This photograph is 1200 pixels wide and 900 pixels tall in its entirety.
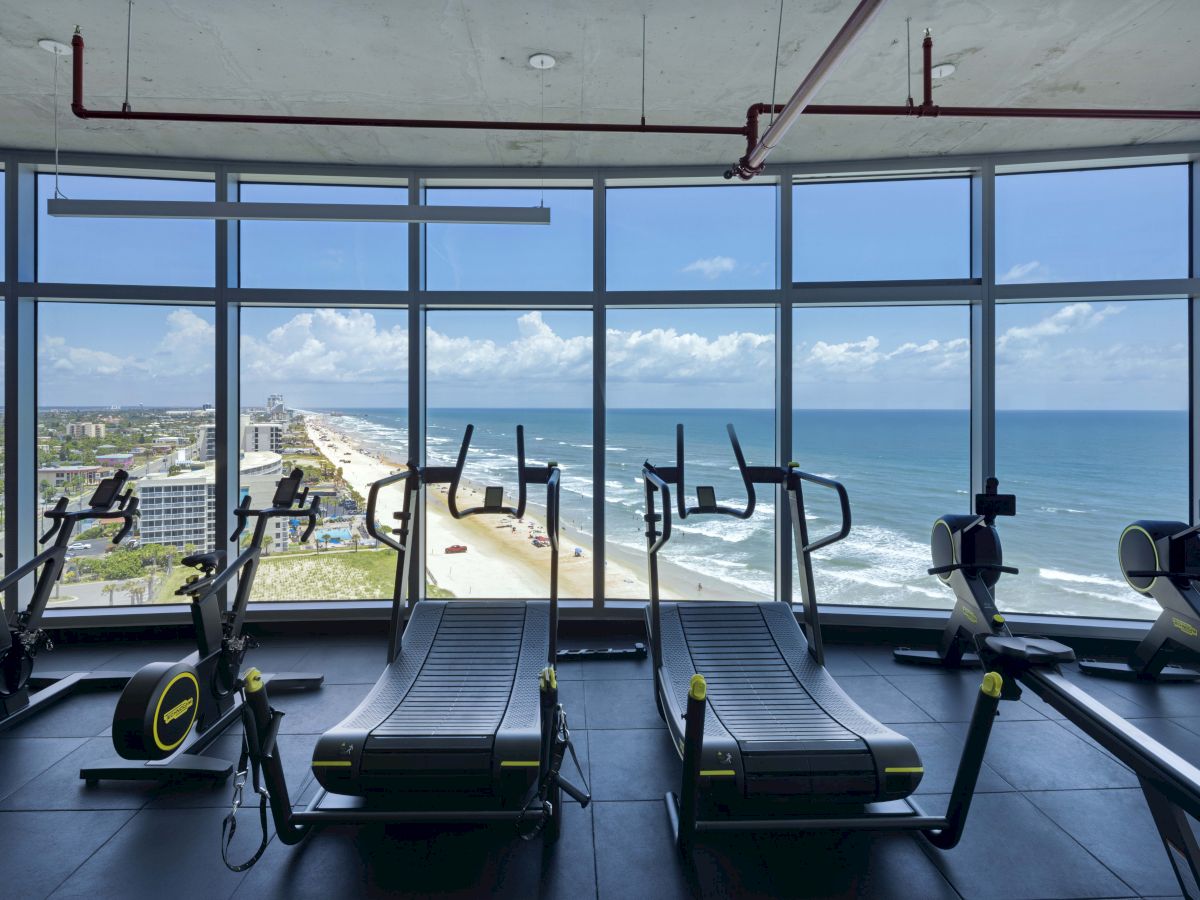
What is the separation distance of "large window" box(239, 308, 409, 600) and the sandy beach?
0.06ft

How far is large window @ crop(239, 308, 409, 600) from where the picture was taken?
4.84m

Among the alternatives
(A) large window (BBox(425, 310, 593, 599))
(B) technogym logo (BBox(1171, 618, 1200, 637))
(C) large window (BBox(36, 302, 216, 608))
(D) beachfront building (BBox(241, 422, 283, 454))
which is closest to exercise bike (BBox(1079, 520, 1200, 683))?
(B) technogym logo (BBox(1171, 618, 1200, 637))

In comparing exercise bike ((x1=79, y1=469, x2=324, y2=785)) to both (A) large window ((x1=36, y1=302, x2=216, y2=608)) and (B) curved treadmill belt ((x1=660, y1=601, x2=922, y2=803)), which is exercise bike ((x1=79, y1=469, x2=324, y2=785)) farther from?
(B) curved treadmill belt ((x1=660, y1=601, x2=922, y2=803))

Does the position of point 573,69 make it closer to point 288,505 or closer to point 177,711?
point 288,505

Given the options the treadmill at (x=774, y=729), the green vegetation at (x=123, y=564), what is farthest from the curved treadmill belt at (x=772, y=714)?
the green vegetation at (x=123, y=564)

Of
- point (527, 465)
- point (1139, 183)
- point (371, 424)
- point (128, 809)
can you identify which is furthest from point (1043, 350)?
point (128, 809)

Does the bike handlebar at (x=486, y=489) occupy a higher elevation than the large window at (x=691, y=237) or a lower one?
lower

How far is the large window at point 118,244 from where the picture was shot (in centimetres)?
455

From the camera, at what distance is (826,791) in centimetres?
229

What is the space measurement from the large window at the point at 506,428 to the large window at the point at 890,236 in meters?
1.84

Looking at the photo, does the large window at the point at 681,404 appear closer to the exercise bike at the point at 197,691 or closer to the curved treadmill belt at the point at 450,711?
the curved treadmill belt at the point at 450,711

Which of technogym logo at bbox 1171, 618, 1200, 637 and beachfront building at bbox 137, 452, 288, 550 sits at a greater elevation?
beachfront building at bbox 137, 452, 288, 550

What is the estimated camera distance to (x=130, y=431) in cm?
481

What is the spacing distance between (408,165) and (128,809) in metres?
4.20
